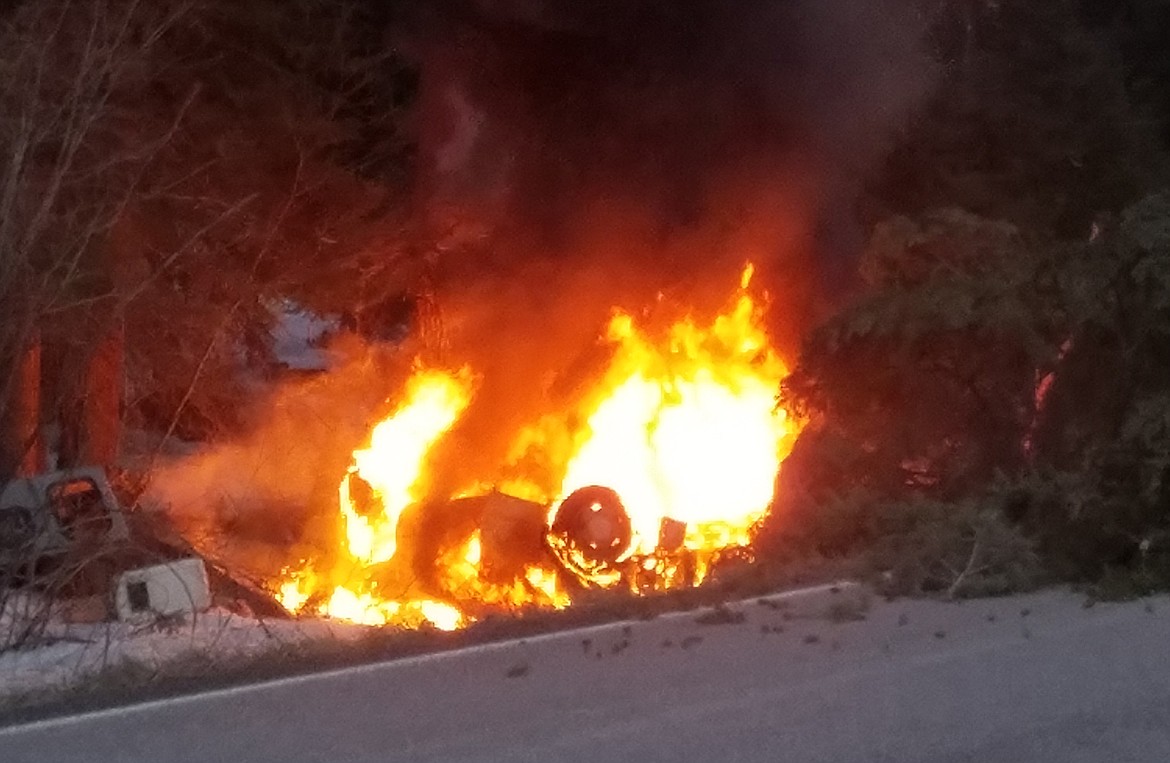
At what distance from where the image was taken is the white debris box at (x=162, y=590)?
9195 mm

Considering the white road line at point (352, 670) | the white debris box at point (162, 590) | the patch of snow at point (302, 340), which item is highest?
the patch of snow at point (302, 340)

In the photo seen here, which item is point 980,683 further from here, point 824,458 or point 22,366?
point 22,366

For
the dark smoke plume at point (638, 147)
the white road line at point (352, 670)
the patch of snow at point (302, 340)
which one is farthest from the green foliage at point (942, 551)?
the patch of snow at point (302, 340)

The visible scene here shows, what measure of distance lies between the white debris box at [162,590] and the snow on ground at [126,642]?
0.12 meters

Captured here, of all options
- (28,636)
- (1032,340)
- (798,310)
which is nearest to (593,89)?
(798,310)

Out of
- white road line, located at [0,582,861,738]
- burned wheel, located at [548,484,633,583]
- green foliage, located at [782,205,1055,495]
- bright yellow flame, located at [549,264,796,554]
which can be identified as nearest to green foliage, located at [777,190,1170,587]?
green foliage, located at [782,205,1055,495]

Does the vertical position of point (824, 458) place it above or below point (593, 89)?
below

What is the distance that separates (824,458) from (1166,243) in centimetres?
324

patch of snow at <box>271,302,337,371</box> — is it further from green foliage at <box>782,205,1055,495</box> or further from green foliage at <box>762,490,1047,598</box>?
green foliage at <box>762,490,1047,598</box>

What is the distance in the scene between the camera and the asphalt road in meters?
5.17

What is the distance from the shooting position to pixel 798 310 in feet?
45.0

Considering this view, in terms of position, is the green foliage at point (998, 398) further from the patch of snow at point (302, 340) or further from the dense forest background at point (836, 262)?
the patch of snow at point (302, 340)

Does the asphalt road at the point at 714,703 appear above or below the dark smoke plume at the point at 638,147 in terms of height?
below

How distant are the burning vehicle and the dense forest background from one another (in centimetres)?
114
